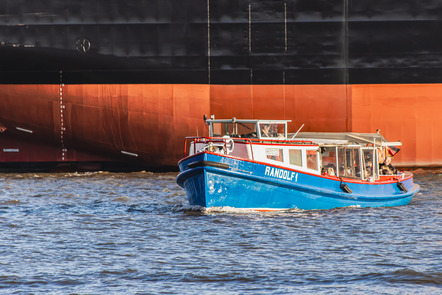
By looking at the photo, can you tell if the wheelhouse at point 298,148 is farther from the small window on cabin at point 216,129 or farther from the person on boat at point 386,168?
the person on boat at point 386,168

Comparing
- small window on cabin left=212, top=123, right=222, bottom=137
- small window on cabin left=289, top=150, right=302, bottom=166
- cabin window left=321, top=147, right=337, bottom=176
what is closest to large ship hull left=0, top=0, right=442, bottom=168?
cabin window left=321, top=147, right=337, bottom=176

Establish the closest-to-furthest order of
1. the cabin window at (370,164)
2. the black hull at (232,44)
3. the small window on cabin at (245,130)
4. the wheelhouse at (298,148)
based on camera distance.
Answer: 1. the wheelhouse at (298,148)
2. the small window on cabin at (245,130)
3. the cabin window at (370,164)
4. the black hull at (232,44)

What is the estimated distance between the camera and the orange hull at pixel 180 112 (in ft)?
78.6

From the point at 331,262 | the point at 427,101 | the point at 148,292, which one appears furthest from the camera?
the point at 427,101

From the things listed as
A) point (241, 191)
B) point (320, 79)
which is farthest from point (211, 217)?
point (320, 79)

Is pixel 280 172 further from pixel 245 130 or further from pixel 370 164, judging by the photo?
pixel 370 164

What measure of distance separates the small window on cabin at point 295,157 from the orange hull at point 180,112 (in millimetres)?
6843

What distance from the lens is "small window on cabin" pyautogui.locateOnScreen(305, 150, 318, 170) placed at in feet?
56.3

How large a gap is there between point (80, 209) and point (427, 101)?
12.3 m

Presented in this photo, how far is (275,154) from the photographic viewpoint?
16.7 meters

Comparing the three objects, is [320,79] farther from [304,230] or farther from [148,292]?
[148,292]

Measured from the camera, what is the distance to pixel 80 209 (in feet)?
58.5

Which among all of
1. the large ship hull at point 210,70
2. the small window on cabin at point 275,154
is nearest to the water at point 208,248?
the small window on cabin at point 275,154

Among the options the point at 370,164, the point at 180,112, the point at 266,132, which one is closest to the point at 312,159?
the point at 266,132
